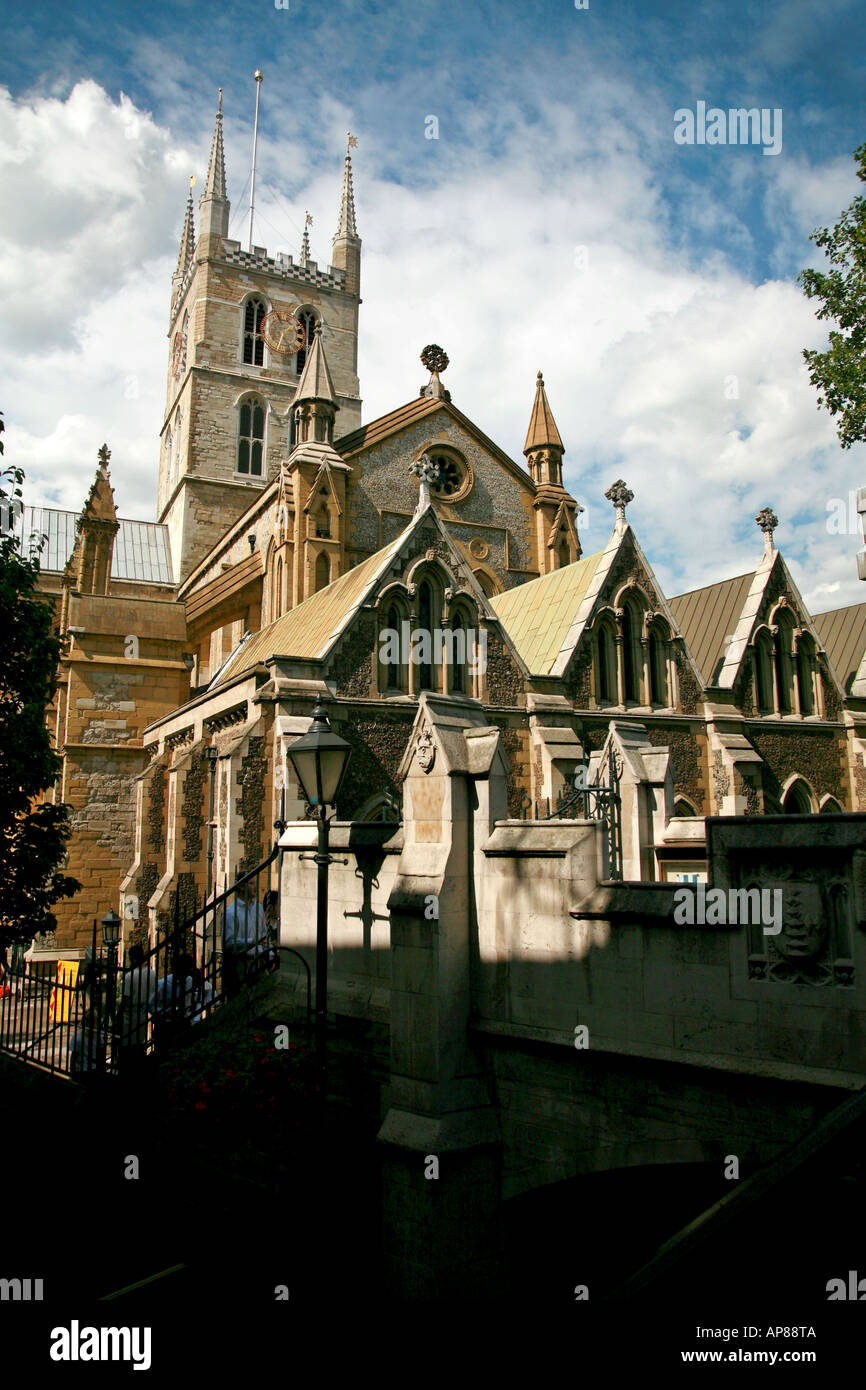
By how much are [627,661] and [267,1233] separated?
14128mm

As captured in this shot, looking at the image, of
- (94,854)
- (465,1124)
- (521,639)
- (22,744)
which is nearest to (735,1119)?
(465,1124)

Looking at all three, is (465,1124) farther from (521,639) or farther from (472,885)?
(521,639)

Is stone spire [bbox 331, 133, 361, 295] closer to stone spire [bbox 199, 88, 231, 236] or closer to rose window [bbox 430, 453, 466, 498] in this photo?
stone spire [bbox 199, 88, 231, 236]

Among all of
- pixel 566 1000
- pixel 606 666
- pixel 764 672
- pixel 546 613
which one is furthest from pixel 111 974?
pixel 764 672

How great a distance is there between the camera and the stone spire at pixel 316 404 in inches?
1096

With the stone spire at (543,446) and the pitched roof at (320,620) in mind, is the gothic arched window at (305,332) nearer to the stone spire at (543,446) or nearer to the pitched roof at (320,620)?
the stone spire at (543,446)

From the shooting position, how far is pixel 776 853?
5.78 meters

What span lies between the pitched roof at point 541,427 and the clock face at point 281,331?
979 inches

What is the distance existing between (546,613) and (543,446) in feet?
41.9

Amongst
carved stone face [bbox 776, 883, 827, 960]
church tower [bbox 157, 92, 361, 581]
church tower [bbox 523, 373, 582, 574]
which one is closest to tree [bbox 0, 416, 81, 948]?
carved stone face [bbox 776, 883, 827, 960]

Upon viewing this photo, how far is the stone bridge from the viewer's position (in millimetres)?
5566

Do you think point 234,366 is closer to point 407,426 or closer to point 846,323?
point 407,426

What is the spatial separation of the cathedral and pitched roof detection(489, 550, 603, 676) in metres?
0.09

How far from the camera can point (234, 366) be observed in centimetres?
5056
